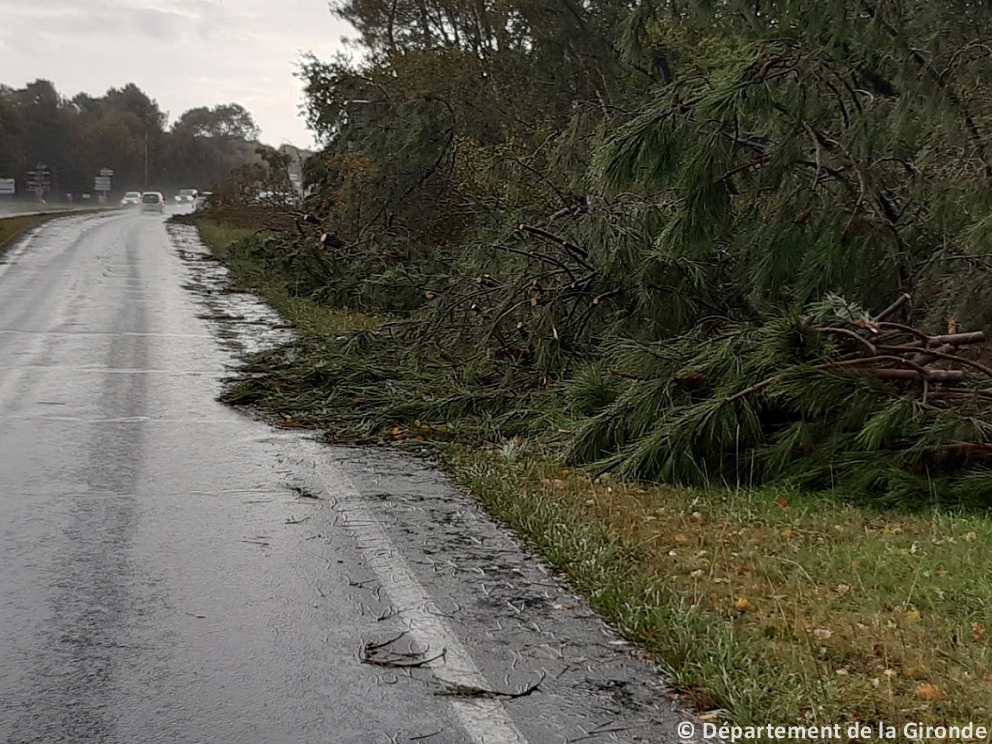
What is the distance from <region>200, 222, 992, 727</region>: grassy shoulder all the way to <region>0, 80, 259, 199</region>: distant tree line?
313ft

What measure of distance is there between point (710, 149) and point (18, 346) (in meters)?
8.79

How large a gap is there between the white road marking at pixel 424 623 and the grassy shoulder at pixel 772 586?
2.41 feet

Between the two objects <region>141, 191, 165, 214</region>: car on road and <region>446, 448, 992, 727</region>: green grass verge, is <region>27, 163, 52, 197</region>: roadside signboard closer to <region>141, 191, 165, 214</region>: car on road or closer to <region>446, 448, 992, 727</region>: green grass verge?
<region>141, 191, 165, 214</region>: car on road

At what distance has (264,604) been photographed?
496 centimetres

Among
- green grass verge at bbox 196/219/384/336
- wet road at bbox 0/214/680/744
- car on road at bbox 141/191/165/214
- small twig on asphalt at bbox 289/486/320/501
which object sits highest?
wet road at bbox 0/214/680/744

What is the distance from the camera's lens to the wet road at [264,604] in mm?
3865

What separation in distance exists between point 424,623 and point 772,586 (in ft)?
5.62

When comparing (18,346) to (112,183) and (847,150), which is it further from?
(112,183)

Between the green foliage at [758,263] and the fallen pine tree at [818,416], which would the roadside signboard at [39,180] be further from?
the fallen pine tree at [818,416]

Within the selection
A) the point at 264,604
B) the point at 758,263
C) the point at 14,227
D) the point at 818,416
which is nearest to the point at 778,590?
the point at 264,604

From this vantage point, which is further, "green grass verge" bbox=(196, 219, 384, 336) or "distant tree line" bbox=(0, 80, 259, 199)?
"distant tree line" bbox=(0, 80, 259, 199)

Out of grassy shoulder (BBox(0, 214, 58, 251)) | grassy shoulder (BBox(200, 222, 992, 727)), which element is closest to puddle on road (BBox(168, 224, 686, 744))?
grassy shoulder (BBox(200, 222, 992, 727))

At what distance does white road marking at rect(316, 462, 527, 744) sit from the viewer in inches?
151

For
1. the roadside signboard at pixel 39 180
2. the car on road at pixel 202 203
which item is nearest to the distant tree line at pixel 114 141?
the roadside signboard at pixel 39 180
